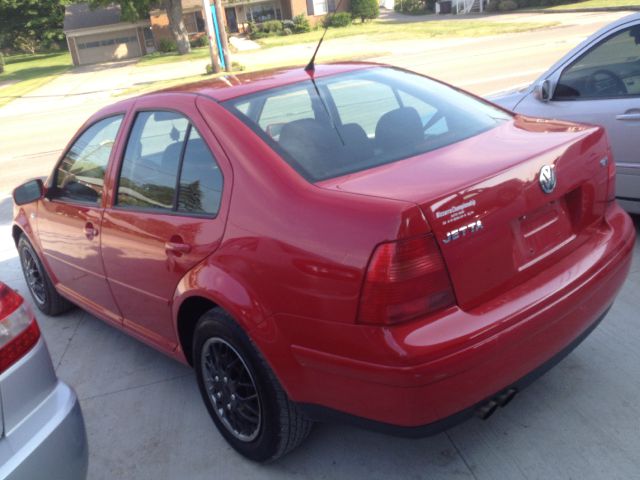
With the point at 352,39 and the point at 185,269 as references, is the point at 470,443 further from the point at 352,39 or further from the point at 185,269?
the point at 352,39

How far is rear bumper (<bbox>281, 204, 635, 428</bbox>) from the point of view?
2.26 meters

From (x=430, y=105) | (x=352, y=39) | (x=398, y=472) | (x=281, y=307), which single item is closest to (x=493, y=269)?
(x=281, y=307)

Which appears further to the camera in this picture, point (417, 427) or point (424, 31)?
point (424, 31)

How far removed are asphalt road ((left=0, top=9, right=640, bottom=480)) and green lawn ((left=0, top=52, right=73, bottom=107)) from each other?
27065mm

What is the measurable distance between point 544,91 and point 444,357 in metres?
3.53

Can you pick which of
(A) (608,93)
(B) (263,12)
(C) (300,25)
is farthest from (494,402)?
(B) (263,12)

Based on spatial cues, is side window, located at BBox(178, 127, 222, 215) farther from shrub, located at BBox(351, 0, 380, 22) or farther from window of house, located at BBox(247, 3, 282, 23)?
window of house, located at BBox(247, 3, 282, 23)

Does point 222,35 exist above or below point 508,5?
above

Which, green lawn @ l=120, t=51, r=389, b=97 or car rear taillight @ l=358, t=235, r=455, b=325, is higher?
car rear taillight @ l=358, t=235, r=455, b=325

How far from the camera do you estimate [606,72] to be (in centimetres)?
502

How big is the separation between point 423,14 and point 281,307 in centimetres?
5827

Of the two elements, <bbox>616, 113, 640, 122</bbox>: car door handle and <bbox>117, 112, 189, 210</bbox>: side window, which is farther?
<bbox>616, 113, 640, 122</bbox>: car door handle

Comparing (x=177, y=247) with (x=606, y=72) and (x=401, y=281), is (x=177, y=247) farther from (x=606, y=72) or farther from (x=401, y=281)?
(x=606, y=72)

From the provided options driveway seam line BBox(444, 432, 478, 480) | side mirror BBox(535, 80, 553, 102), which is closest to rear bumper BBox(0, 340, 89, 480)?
driveway seam line BBox(444, 432, 478, 480)
